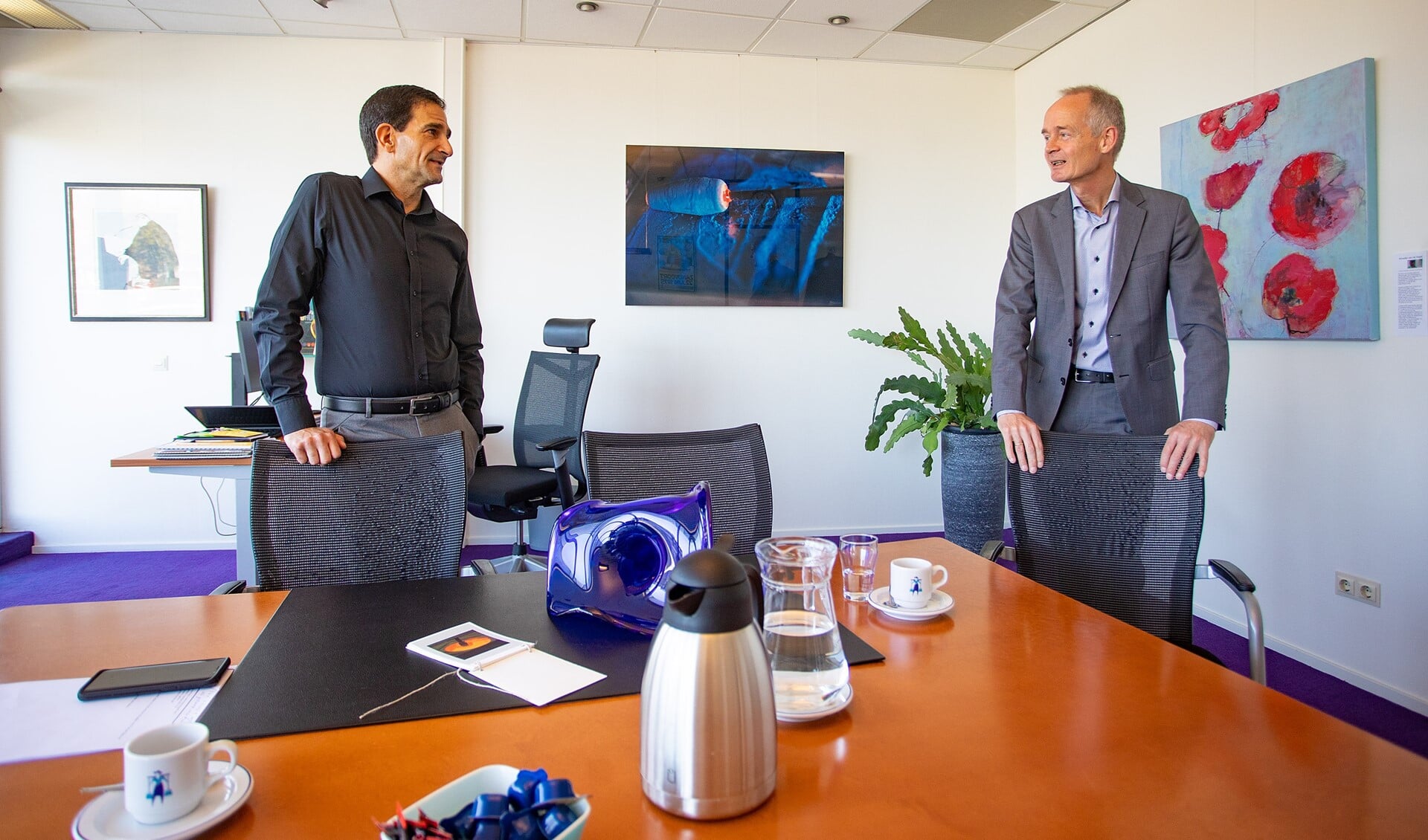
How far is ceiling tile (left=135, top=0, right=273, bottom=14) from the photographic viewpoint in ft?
13.2

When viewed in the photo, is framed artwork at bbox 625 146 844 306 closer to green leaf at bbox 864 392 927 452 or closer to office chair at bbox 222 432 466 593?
green leaf at bbox 864 392 927 452

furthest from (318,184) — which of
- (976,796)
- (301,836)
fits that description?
(976,796)

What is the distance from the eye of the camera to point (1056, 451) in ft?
6.17

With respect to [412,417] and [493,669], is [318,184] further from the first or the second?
[493,669]

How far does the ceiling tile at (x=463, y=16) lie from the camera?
4.06 meters

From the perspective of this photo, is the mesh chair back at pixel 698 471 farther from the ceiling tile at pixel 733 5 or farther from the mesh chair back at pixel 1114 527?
the ceiling tile at pixel 733 5

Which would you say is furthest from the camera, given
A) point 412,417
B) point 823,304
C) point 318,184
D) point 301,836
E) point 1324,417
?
point 823,304

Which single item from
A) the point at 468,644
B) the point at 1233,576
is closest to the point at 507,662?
the point at 468,644

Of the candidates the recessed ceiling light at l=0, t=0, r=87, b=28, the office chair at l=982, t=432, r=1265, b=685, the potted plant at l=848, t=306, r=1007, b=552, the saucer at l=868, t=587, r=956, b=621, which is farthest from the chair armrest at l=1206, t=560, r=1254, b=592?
the recessed ceiling light at l=0, t=0, r=87, b=28

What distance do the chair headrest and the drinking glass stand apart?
2.72 meters

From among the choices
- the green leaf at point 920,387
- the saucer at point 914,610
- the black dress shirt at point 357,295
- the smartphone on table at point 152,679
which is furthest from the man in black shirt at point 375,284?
the green leaf at point 920,387

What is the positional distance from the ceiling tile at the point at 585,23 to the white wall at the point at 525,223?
0.15m

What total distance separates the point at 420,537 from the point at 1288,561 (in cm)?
318

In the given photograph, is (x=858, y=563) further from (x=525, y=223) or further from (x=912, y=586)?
(x=525, y=223)
